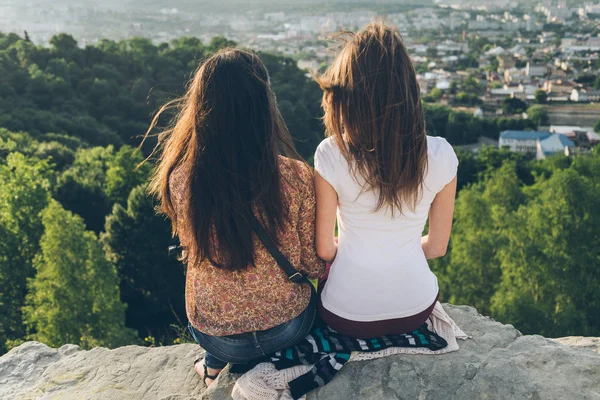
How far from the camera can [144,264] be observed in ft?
43.5

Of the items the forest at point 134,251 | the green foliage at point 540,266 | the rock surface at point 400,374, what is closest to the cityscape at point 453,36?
the rock surface at point 400,374

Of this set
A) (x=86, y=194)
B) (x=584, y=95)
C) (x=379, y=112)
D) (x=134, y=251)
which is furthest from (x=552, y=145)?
(x=379, y=112)

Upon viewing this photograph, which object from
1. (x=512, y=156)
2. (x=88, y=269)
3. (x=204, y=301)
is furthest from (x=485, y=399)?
(x=512, y=156)

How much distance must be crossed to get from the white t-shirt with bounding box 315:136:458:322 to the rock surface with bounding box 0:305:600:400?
1.02 ft

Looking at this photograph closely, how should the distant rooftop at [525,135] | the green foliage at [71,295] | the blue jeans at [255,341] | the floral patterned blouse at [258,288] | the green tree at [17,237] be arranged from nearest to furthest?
the floral patterned blouse at [258,288], the blue jeans at [255,341], the green foliage at [71,295], the green tree at [17,237], the distant rooftop at [525,135]

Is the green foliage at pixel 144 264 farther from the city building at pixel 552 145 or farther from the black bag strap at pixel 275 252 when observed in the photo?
the city building at pixel 552 145

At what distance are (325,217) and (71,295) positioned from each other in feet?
23.9

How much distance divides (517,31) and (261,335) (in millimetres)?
146197

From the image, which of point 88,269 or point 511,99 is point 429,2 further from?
point 88,269

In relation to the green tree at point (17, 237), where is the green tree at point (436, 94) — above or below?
below

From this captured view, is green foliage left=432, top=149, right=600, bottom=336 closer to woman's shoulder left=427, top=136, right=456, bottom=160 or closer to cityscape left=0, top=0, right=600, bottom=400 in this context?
cityscape left=0, top=0, right=600, bottom=400

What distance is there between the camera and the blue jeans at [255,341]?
2.90 m

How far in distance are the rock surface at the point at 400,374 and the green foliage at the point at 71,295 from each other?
5.22m

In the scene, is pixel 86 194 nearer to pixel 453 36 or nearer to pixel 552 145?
pixel 552 145
